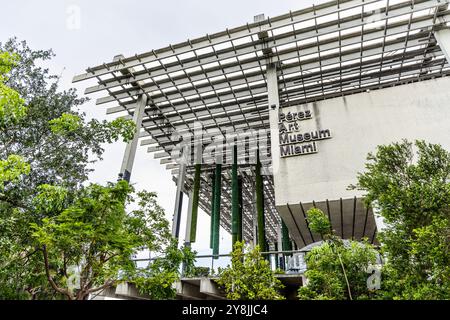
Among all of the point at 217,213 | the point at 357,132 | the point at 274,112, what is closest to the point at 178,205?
the point at 217,213

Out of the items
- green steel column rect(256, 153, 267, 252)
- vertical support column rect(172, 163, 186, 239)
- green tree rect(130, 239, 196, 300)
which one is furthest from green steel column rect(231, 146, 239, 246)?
green tree rect(130, 239, 196, 300)

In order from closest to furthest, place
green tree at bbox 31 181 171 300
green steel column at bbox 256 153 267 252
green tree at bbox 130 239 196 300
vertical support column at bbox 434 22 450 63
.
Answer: green tree at bbox 31 181 171 300 < green tree at bbox 130 239 196 300 < vertical support column at bbox 434 22 450 63 < green steel column at bbox 256 153 267 252

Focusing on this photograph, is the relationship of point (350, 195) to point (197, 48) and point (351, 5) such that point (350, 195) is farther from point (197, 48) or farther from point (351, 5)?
point (197, 48)

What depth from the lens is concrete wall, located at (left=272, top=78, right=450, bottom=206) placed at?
11617 millimetres

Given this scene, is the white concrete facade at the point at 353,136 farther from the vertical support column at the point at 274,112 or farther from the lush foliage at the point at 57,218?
the lush foliage at the point at 57,218

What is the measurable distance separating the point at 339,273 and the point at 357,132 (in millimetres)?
7707

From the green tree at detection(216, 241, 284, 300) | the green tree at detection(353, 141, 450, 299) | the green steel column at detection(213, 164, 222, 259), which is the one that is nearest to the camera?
A: the green tree at detection(353, 141, 450, 299)

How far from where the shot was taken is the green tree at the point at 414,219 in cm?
493

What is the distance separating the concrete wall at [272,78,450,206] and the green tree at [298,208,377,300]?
4.96 m

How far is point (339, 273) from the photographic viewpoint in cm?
648

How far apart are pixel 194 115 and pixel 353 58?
986 cm

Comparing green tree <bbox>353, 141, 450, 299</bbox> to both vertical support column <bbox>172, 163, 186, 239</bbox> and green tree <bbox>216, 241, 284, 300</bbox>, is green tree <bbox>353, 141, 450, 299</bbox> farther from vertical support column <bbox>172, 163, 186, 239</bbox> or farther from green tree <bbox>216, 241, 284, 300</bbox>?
vertical support column <bbox>172, 163, 186, 239</bbox>

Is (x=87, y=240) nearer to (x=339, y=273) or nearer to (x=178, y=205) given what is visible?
(x=339, y=273)
